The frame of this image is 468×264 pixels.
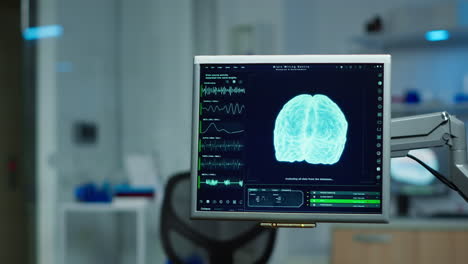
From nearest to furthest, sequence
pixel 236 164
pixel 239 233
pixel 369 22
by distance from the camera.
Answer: pixel 236 164 < pixel 239 233 < pixel 369 22

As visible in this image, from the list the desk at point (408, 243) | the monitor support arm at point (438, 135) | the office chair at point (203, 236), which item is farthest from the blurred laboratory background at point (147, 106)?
the monitor support arm at point (438, 135)

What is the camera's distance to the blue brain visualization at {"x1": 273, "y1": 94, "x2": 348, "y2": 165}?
→ 130cm

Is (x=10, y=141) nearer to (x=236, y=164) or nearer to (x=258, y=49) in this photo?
(x=258, y=49)

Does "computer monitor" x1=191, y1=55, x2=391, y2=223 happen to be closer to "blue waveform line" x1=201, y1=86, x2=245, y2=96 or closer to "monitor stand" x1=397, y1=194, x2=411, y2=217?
"blue waveform line" x1=201, y1=86, x2=245, y2=96

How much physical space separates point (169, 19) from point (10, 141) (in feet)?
4.55

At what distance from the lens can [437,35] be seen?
390 cm

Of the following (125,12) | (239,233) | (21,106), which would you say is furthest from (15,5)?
(239,233)

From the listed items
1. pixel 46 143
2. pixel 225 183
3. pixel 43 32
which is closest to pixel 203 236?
pixel 225 183

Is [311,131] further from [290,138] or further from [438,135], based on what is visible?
[438,135]

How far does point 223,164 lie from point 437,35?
2.99 meters

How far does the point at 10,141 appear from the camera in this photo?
347 centimetres

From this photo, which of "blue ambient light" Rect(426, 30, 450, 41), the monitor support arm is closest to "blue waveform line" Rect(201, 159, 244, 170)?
the monitor support arm

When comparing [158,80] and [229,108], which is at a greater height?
[158,80]

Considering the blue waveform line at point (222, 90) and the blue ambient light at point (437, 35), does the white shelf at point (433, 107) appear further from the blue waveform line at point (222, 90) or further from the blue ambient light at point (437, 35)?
the blue waveform line at point (222, 90)
